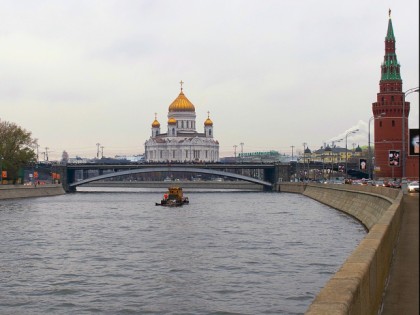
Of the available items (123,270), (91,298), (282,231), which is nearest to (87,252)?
(123,270)

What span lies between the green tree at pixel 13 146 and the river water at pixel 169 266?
210ft

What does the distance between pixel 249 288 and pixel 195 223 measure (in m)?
35.2

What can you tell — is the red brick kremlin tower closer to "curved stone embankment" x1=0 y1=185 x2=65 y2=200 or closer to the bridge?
the bridge

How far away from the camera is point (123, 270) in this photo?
3002 cm

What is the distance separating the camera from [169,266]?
3141cm

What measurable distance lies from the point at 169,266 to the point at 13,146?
9419cm

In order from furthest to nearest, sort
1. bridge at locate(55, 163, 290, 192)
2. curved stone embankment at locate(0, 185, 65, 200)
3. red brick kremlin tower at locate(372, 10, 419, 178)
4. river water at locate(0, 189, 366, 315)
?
1. bridge at locate(55, 163, 290, 192)
2. red brick kremlin tower at locate(372, 10, 419, 178)
3. curved stone embankment at locate(0, 185, 65, 200)
4. river water at locate(0, 189, 366, 315)

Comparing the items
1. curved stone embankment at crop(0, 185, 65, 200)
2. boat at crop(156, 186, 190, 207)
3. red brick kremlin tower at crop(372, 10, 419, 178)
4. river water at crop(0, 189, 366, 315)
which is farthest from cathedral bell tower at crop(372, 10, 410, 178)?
river water at crop(0, 189, 366, 315)

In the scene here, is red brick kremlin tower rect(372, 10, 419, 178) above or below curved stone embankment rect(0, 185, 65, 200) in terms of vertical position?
above

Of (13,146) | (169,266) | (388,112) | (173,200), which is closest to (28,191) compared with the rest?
(13,146)

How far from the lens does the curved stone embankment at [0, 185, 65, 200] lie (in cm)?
10912

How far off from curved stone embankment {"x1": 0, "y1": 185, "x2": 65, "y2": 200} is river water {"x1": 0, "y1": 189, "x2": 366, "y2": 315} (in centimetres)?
5375

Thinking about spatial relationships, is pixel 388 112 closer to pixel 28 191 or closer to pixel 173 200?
pixel 173 200

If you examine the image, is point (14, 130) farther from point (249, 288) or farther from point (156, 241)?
point (249, 288)
